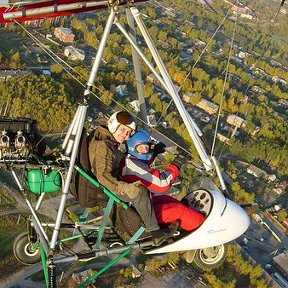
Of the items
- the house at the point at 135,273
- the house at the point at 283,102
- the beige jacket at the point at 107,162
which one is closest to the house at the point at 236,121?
the house at the point at 283,102

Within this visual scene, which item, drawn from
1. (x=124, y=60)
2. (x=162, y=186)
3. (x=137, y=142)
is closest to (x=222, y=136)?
(x=124, y=60)

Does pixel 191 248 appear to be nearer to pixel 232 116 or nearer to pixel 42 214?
pixel 42 214

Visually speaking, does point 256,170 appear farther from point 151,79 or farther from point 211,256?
point 211,256

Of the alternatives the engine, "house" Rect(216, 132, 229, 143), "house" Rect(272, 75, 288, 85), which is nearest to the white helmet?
the engine

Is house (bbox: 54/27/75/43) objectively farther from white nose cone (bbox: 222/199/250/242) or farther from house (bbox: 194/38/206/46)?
white nose cone (bbox: 222/199/250/242)

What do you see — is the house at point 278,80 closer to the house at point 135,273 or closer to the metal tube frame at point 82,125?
the house at point 135,273

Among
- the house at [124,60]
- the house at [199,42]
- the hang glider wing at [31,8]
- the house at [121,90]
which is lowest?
the house at [199,42]
